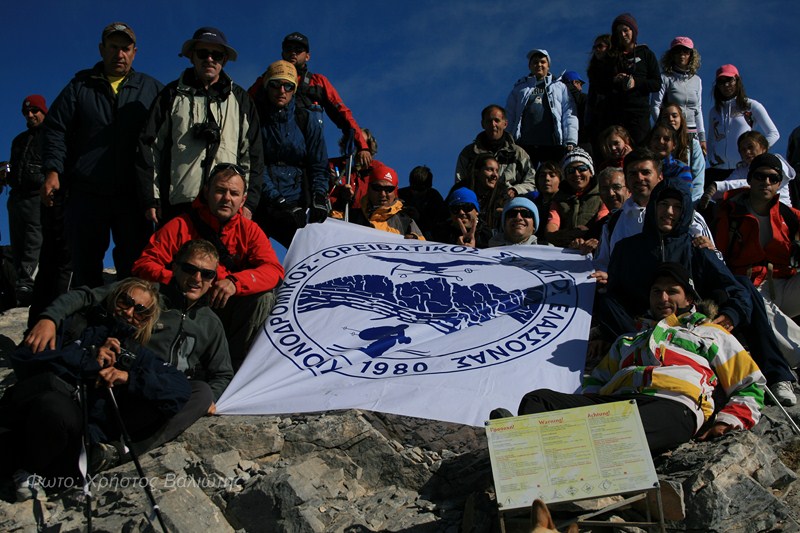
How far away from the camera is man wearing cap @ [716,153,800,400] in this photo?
754 cm

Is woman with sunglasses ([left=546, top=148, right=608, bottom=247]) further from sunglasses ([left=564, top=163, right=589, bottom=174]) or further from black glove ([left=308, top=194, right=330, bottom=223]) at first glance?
black glove ([left=308, top=194, right=330, bottom=223])

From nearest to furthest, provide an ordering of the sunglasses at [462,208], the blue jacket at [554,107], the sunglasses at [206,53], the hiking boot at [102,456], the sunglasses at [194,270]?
the hiking boot at [102,456] < the sunglasses at [194,270] < the sunglasses at [206,53] < the sunglasses at [462,208] < the blue jacket at [554,107]

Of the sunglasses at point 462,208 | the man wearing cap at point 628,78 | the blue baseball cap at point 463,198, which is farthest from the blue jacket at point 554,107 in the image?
the sunglasses at point 462,208

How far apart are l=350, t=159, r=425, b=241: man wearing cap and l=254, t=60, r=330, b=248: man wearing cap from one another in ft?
2.58

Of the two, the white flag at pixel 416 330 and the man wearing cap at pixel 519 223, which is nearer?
the white flag at pixel 416 330

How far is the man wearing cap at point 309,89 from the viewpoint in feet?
30.1

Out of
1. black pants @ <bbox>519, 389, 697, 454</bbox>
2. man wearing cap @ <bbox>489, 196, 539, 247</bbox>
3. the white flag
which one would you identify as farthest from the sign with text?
man wearing cap @ <bbox>489, 196, 539, 247</bbox>

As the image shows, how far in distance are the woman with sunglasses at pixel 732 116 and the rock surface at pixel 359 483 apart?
514 centimetres

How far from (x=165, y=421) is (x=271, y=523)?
108cm

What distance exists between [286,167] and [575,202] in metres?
2.87

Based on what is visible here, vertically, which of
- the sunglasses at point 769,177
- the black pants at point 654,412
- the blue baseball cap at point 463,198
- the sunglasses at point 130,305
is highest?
the blue baseball cap at point 463,198

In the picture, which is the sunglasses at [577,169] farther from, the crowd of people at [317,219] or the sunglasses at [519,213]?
the sunglasses at [519,213]

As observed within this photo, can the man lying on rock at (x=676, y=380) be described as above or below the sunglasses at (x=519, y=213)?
below

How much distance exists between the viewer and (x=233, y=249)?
277 inches
